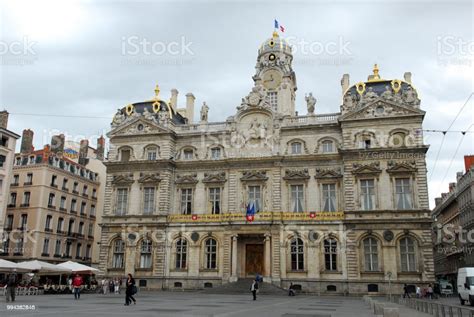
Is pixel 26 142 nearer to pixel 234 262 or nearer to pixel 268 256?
pixel 234 262

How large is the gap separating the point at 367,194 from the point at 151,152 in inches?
892

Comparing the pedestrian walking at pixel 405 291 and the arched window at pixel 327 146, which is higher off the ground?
the arched window at pixel 327 146

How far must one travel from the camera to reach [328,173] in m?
43.4

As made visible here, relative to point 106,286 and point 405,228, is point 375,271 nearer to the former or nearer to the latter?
point 405,228

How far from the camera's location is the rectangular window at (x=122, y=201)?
47938 mm

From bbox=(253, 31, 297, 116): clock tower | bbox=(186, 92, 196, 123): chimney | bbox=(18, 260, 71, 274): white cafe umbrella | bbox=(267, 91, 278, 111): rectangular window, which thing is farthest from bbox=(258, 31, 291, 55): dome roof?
bbox=(18, 260, 71, 274): white cafe umbrella

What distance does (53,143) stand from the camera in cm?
6475

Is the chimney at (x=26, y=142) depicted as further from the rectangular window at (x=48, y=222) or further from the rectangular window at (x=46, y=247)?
the rectangular window at (x=46, y=247)

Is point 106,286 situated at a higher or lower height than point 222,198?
lower

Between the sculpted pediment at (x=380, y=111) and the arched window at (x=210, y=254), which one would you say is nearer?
the sculpted pediment at (x=380, y=111)

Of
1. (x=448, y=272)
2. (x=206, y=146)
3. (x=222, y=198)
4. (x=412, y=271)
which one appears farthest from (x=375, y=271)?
(x=448, y=272)

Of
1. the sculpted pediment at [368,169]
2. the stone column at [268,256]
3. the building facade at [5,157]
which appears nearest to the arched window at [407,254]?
the sculpted pediment at [368,169]

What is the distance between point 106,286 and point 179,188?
41.1 ft

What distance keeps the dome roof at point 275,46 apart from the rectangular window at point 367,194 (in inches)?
818
